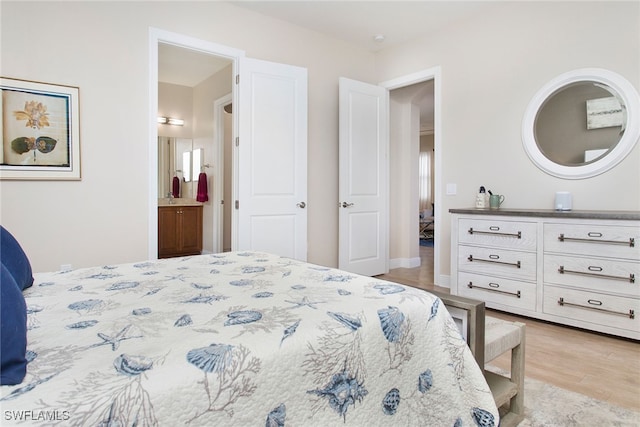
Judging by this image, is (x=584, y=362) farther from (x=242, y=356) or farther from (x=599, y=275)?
(x=242, y=356)

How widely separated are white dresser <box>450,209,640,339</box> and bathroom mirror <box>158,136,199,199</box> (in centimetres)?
421

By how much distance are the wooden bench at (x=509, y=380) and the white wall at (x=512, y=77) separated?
2.02 metres

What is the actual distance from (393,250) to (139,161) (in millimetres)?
3363

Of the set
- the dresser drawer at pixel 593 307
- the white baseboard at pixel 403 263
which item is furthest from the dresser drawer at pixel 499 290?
the white baseboard at pixel 403 263

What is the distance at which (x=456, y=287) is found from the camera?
3.36 m

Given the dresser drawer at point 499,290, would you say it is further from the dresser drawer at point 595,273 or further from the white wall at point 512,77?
the white wall at point 512,77

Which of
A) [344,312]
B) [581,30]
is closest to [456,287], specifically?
[581,30]

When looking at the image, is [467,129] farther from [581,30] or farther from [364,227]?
[364,227]

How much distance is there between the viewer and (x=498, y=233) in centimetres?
308

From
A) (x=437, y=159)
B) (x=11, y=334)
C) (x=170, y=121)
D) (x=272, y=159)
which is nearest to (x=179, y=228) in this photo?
(x=170, y=121)

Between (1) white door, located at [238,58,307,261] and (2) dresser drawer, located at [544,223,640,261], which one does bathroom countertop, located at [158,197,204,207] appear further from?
(2) dresser drawer, located at [544,223,640,261]

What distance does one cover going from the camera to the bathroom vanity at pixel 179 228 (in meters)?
5.51

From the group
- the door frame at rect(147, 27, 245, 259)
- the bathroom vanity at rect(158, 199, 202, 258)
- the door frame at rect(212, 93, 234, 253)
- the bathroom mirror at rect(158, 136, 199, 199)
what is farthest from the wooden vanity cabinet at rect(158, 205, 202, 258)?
the door frame at rect(147, 27, 245, 259)

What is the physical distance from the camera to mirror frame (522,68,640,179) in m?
2.79
